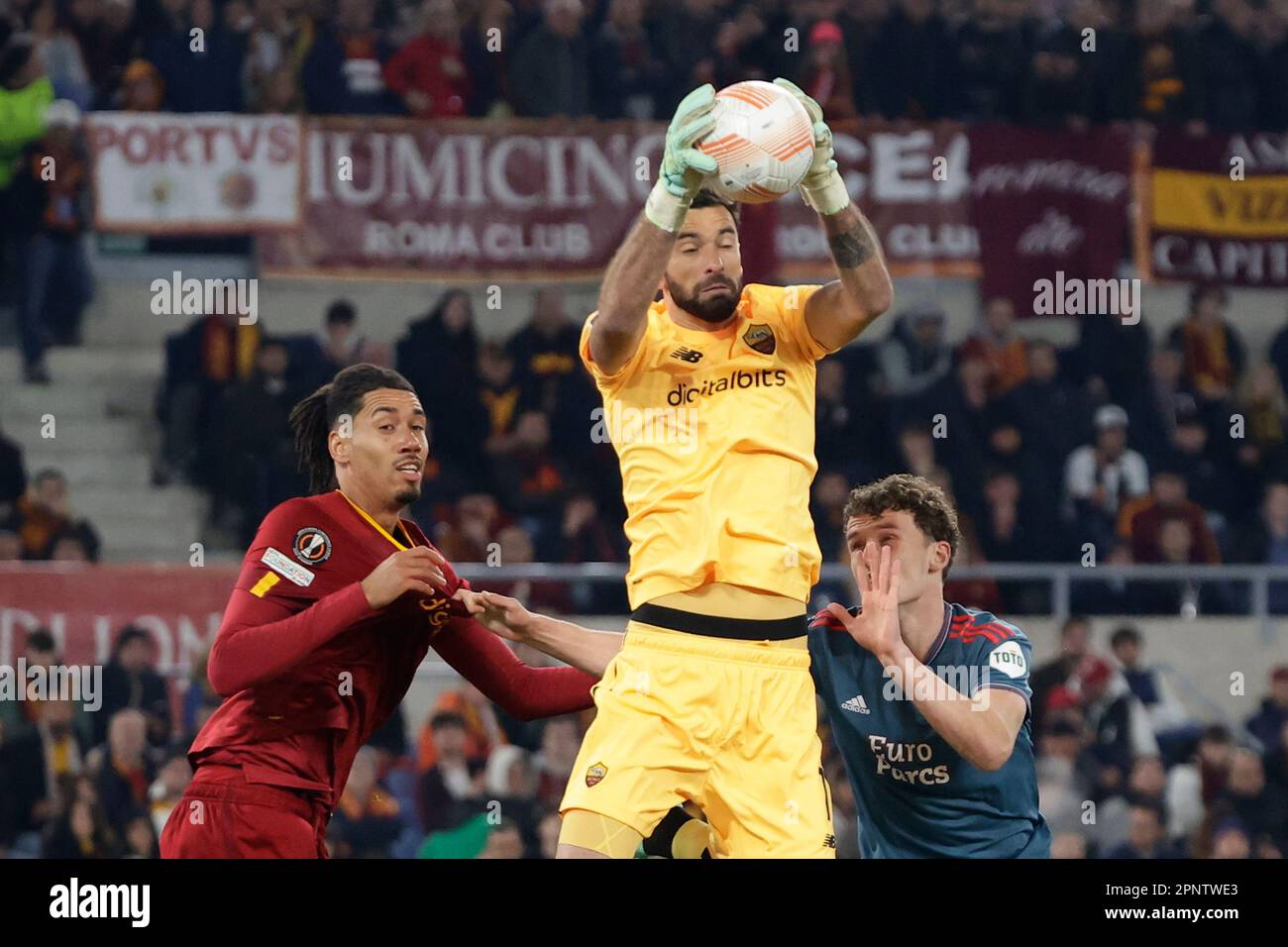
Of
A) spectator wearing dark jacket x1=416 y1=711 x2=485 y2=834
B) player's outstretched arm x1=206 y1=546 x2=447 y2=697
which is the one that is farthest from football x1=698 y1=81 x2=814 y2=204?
spectator wearing dark jacket x1=416 y1=711 x2=485 y2=834

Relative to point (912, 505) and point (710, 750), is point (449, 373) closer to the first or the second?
point (912, 505)

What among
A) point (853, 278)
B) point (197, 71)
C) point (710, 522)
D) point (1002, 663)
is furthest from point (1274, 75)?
point (710, 522)

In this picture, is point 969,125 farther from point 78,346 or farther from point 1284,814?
point 78,346

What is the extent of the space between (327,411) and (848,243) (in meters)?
1.70

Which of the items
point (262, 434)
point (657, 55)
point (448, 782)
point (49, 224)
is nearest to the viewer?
point (448, 782)

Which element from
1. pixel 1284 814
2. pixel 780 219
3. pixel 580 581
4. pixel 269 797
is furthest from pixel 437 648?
pixel 780 219

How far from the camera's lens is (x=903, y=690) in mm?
5684

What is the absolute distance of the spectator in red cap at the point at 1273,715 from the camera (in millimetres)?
11211

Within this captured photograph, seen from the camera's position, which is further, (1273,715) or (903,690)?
(1273,715)

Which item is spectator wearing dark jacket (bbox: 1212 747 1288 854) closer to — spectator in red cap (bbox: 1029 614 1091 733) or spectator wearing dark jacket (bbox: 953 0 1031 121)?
spectator in red cap (bbox: 1029 614 1091 733)

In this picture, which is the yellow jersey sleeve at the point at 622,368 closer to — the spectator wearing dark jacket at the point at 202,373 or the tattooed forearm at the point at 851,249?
the tattooed forearm at the point at 851,249

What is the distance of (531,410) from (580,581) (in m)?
1.33

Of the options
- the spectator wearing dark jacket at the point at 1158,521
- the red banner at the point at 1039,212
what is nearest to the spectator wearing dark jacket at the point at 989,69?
the red banner at the point at 1039,212

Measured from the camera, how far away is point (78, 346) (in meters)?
13.5
